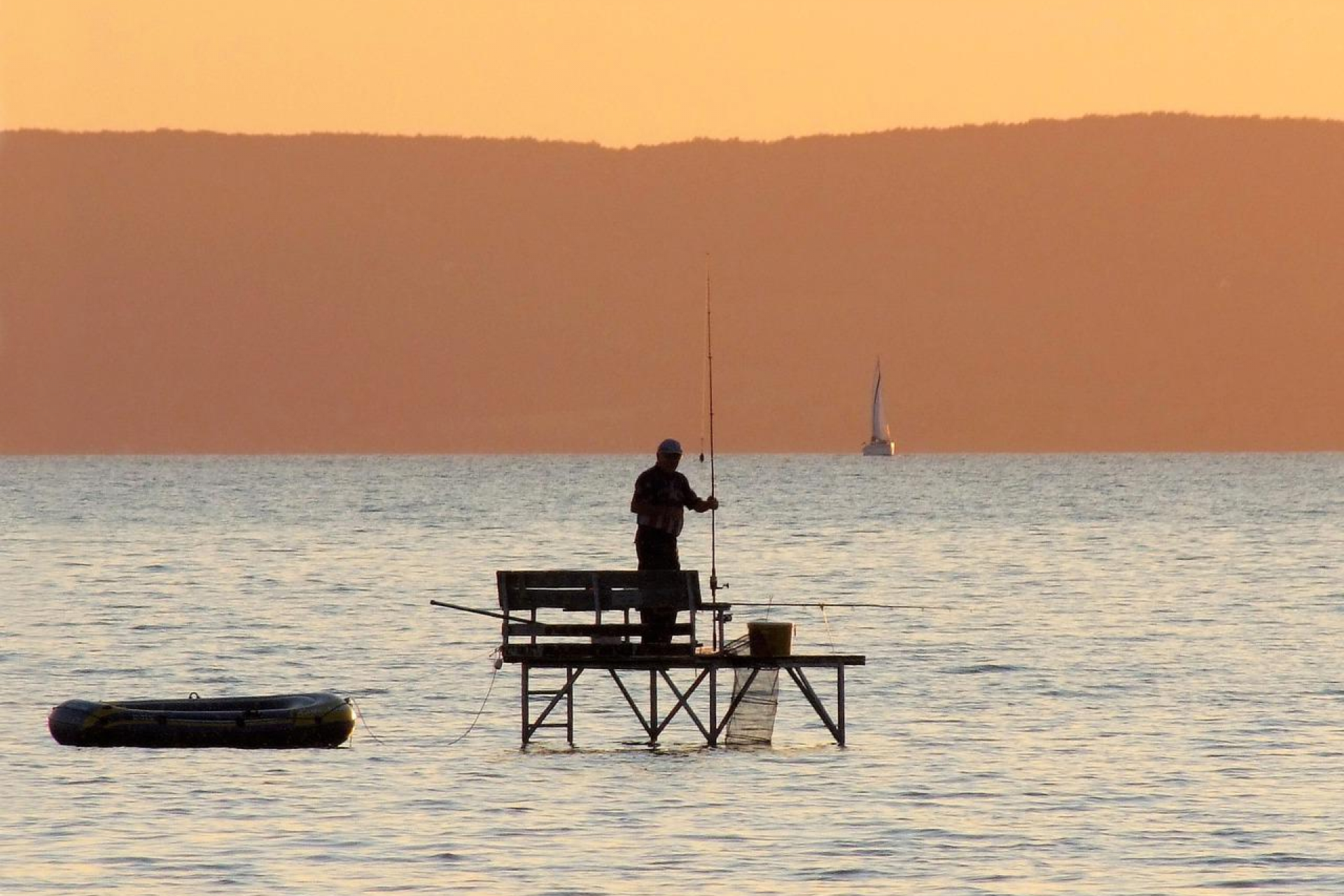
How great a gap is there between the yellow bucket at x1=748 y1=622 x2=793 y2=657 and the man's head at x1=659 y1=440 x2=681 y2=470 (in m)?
1.81

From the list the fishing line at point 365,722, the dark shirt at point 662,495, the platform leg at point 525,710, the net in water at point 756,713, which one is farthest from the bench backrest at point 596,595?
the fishing line at point 365,722

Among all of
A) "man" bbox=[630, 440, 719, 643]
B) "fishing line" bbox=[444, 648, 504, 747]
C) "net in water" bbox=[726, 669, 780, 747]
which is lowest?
"fishing line" bbox=[444, 648, 504, 747]

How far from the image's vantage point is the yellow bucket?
75.0 feet

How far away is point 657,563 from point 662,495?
72 centimetres

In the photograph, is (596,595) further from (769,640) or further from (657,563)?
(769,640)

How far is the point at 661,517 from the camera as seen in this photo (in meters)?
22.7

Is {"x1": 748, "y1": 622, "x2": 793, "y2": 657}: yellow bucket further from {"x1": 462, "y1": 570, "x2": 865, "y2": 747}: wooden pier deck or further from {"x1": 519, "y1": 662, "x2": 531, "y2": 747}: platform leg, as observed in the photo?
{"x1": 519, "y1": 662, "x2": 531, "y2": 747}: platform leg

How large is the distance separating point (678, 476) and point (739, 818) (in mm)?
4534

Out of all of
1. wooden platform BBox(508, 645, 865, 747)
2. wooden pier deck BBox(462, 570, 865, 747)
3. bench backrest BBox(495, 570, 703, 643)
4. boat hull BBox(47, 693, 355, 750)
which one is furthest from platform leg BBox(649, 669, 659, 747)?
boat hull BBox(47, 693, 355, 750)

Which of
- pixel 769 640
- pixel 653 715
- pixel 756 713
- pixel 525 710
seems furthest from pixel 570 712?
pixel 769 640

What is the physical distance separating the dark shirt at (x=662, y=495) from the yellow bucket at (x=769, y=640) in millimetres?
1297

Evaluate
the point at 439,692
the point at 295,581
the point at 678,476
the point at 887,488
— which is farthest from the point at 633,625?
the point at 887,488

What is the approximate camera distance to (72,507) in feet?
372

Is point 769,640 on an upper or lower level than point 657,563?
lower
